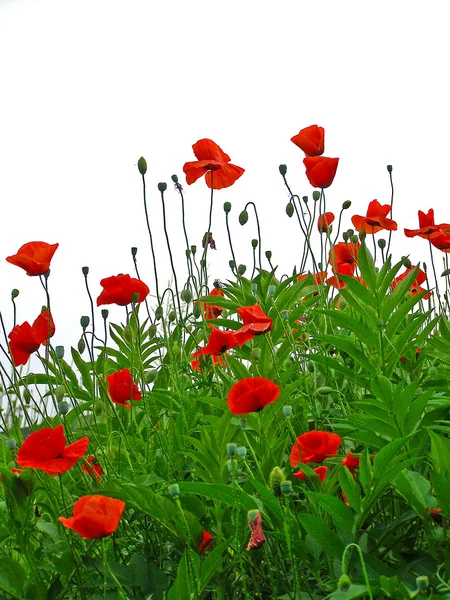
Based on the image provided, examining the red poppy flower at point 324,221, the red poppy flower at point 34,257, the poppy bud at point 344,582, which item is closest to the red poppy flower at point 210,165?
the red poppy flower at point 324,221

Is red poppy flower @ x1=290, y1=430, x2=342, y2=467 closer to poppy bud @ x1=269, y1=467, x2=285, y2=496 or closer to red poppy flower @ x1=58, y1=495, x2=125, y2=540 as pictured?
poppy bud @ x1=269, y1=467, x2=285, y2=496

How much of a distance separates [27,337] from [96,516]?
3.29 ft

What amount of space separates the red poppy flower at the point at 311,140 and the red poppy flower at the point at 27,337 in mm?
1060

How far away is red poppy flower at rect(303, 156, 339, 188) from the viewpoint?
8.38 feet

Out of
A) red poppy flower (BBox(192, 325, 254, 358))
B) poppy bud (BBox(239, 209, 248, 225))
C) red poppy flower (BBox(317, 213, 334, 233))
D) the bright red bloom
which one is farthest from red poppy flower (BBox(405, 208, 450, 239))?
red poppy flower (BBox(192, 325, 254, 358))

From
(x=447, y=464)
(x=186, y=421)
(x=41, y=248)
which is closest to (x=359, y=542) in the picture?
(x=447, y=464)

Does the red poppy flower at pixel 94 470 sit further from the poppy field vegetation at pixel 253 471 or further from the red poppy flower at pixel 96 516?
the red poppy flower at pixel 96 516

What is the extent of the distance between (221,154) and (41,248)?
28.1 inches

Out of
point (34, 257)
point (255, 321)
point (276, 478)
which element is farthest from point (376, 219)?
point (276, 478)

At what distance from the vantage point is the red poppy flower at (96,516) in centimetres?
135

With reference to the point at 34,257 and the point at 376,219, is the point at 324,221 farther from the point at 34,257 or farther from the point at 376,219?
the point at 34,257

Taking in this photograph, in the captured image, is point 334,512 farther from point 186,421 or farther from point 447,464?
point 186,421

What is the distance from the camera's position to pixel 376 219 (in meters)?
2.83

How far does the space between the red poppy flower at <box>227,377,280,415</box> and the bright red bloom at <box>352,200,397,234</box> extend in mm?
1406
